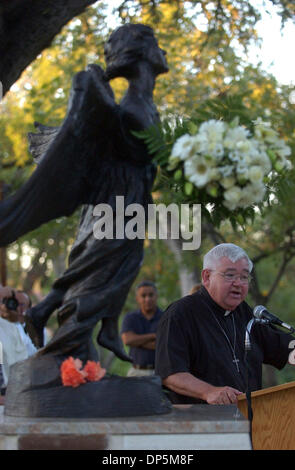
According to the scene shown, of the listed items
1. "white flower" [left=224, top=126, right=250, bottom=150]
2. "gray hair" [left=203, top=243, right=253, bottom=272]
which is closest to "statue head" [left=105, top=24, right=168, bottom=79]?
"white flower" [left=224, top=126, right=250, bottom=150]

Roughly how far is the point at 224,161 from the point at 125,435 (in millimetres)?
1413

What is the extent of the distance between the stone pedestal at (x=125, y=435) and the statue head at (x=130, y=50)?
205 centimetres

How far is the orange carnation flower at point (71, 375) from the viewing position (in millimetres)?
3863

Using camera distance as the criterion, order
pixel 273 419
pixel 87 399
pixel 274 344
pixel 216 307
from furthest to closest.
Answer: pixel 274 344 → pixel 216 307 → pixel 273 419 → pixel 87 399

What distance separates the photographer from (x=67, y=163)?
13.9ft

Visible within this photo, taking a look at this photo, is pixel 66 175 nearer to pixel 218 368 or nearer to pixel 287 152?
pixel 287 152

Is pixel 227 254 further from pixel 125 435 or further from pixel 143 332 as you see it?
pixel 143 332

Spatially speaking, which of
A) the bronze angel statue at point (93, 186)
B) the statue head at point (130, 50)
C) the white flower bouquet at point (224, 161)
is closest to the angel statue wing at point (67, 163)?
the bronze angel statue at point (93, 186)

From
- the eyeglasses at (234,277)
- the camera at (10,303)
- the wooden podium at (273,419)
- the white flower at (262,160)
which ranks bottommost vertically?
the wooden podium at (273,419)

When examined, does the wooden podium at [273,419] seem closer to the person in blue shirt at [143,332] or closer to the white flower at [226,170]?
the white flower at [226,170]

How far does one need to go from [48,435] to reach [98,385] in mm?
370

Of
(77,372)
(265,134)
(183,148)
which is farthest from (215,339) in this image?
(183,148)
